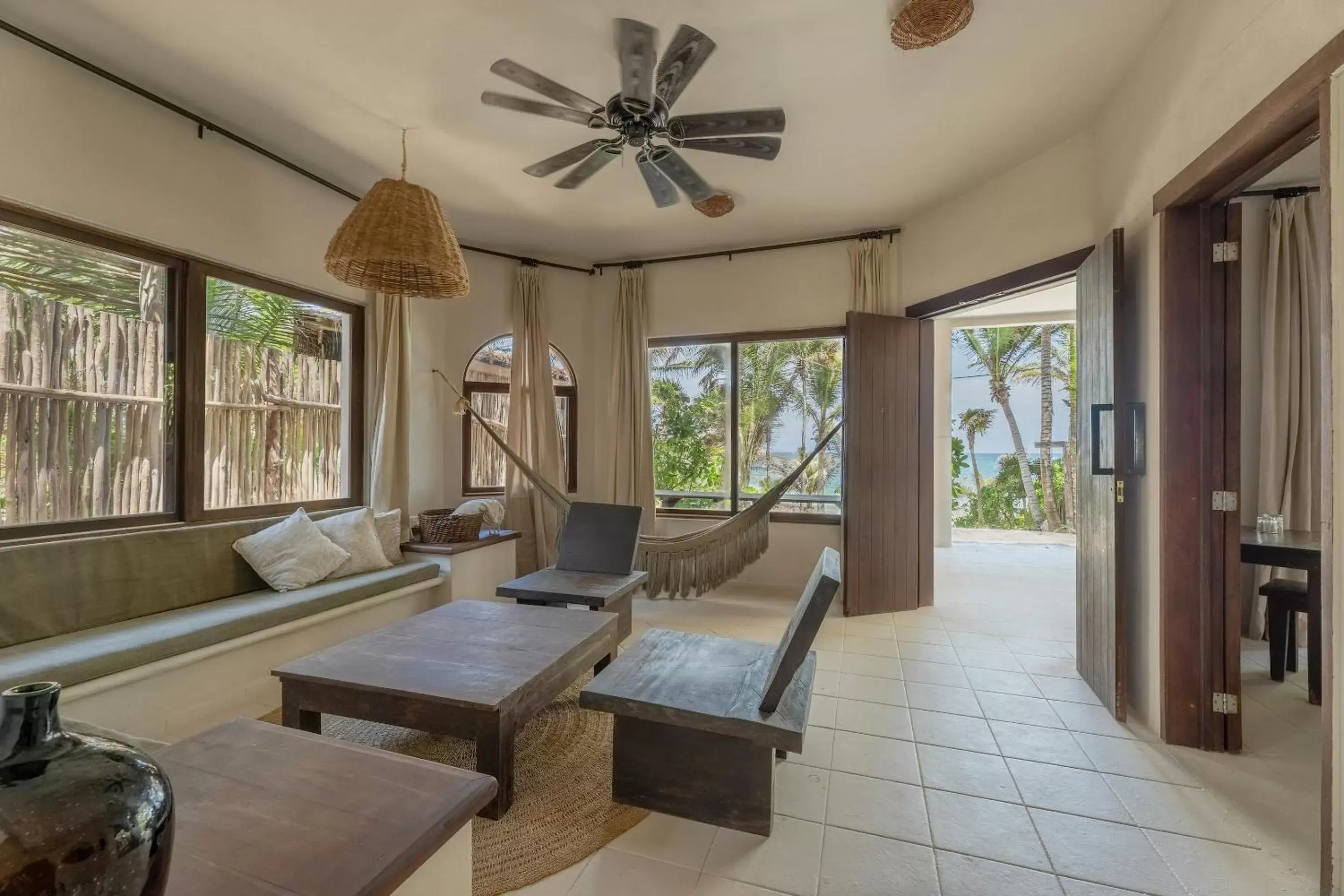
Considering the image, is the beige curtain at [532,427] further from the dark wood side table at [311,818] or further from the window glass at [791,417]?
the dark wood side table at [311,818]

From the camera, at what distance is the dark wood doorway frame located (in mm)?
1859

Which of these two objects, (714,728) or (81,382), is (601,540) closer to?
(714,728)

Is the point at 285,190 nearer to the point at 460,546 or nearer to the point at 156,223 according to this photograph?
the point at 156,223

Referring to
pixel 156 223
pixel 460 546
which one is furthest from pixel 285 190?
pixel 460 546

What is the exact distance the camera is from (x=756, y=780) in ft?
4.80

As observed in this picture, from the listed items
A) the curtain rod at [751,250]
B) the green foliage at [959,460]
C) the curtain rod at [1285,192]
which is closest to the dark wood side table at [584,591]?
the curtain rod at [751,250]

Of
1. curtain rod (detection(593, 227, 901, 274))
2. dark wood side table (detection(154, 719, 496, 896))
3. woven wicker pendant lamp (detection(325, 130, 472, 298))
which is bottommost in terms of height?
dark wood side table (detection(154, 719, 496, 896))

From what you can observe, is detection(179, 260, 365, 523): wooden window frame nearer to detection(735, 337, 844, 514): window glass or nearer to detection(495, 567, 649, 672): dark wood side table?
detection(495, 567, 649, 672): dark wood side table

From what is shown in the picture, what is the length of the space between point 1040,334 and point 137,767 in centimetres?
969

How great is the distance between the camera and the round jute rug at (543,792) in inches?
54.3

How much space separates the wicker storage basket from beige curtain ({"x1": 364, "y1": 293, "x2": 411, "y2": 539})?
0.15 metres

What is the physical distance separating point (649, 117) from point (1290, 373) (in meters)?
3.52

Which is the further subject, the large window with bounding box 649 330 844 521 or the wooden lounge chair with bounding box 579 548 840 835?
the large window with bounding box 649 330 844 521

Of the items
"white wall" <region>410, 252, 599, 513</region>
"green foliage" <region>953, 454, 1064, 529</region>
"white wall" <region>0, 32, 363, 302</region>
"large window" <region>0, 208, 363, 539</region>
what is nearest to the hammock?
"white wall" <region>410, 252, 599, 513</region>
